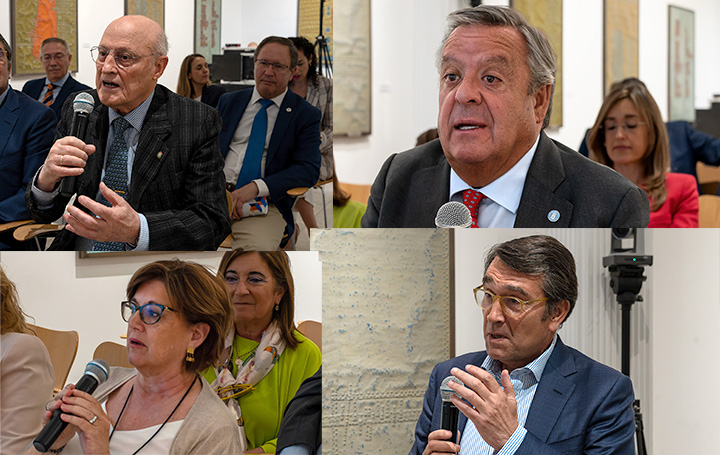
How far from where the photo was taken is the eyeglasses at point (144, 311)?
187 cm

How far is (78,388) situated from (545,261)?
127 centimetres

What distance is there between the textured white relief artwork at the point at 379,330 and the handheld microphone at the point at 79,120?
639 mm

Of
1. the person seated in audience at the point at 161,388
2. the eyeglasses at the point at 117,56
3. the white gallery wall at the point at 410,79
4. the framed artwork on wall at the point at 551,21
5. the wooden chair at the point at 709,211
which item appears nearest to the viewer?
the eyeglasses at the point at 117,56

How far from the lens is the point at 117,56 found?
1.76 m

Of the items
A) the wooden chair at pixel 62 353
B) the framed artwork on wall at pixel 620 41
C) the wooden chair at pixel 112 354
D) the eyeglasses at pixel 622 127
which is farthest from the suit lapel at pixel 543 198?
the wooden chair at pixel 62 353

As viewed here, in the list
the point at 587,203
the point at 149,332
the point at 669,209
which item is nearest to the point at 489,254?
the point at 587,203

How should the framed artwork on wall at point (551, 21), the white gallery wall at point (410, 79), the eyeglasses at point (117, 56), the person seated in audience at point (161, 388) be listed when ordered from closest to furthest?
the eyeglasses at point (117, 56) < the person seated in audience at point (161, 388) < the white gallery wall at point (410, 79) < the framed artwork on wall at point (551, 21)

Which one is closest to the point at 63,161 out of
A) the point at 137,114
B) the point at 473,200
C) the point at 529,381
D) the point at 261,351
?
the point at 137,114

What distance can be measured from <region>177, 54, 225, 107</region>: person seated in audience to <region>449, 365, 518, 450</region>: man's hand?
981mm

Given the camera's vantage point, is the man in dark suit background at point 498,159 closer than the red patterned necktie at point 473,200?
Yes

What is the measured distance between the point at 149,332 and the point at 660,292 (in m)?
1.40

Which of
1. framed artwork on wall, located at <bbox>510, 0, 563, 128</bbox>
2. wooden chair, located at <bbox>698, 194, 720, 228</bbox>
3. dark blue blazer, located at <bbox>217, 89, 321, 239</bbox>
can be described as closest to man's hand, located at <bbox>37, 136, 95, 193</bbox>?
dark blue blazer, located at <bbox>217, 89, 321, 239</bbox>

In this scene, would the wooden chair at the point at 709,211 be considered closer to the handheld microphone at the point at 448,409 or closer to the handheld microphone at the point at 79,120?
the handheld microphone at the point at 448,409

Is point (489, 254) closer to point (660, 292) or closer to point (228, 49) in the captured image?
point (660, 292)
